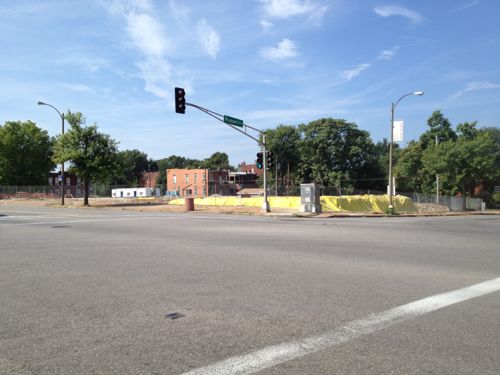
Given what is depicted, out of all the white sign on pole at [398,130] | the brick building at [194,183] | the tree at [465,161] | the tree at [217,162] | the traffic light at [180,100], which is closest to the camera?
the traffic light at [180,100]

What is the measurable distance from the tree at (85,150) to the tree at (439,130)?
62693 mm

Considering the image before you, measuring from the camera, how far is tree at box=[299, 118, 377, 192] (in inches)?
2997

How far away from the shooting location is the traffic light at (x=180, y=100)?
79.0 feet

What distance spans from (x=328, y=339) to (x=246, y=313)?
1.31 m

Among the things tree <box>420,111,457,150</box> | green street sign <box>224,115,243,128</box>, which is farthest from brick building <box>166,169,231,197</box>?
green street sign <box>224,115,243,128</box>

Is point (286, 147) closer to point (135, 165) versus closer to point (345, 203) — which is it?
point (345, 203)

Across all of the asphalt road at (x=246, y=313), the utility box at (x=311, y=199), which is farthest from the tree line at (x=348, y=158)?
the asphalt road at (x=246, y=313)

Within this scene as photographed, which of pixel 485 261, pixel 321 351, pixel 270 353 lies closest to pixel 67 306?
pixel 270 353

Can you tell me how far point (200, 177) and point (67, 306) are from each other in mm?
88186

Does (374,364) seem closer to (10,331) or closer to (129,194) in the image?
(10,331)

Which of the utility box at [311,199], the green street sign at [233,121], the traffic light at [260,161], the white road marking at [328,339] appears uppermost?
the green street sign at [233,121]

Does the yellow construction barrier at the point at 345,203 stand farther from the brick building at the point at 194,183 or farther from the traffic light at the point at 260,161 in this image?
the brick building at the point at 194,183

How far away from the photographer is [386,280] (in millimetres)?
7562

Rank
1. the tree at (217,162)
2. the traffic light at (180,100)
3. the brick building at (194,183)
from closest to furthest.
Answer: the traffic light at (180,100)
the brick building at (194,183)
the tree at (217,162)
